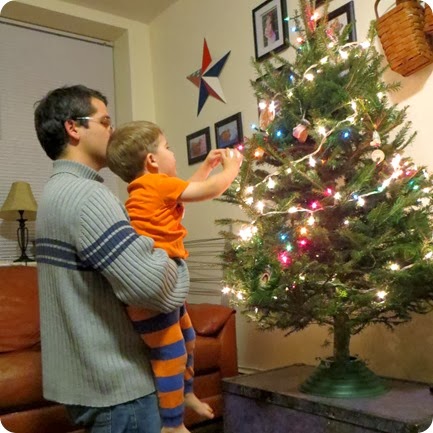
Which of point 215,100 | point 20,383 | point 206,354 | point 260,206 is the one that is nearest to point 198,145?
point 215,100

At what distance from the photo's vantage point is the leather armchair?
6.66ft

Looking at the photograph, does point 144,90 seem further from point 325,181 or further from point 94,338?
point 94,338

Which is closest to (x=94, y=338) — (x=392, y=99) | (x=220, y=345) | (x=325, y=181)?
(x=325, y=181)

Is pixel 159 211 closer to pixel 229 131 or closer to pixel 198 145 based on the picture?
pixel 229 131

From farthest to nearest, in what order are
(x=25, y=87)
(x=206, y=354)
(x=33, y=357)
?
(x=25, y=87), (x=206, y=354), (x=33, y=357)

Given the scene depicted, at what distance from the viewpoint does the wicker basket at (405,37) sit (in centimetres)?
193

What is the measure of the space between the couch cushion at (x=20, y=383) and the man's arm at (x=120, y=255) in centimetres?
123

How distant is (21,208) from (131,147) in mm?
2204

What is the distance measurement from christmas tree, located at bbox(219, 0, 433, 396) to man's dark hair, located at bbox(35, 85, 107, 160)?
2.59 feet

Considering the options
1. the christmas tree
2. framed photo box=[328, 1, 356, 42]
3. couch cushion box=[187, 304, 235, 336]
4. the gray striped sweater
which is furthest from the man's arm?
framed photo box=[328, 1, 356, 42]

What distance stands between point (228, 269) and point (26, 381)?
3.09 ft

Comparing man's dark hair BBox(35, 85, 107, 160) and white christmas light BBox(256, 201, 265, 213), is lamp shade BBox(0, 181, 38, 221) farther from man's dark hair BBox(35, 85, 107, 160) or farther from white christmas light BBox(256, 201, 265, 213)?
man's dark hair BBox(35, 85, 107, 160)

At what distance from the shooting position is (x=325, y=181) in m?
1.81

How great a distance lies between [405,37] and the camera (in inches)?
77.1
